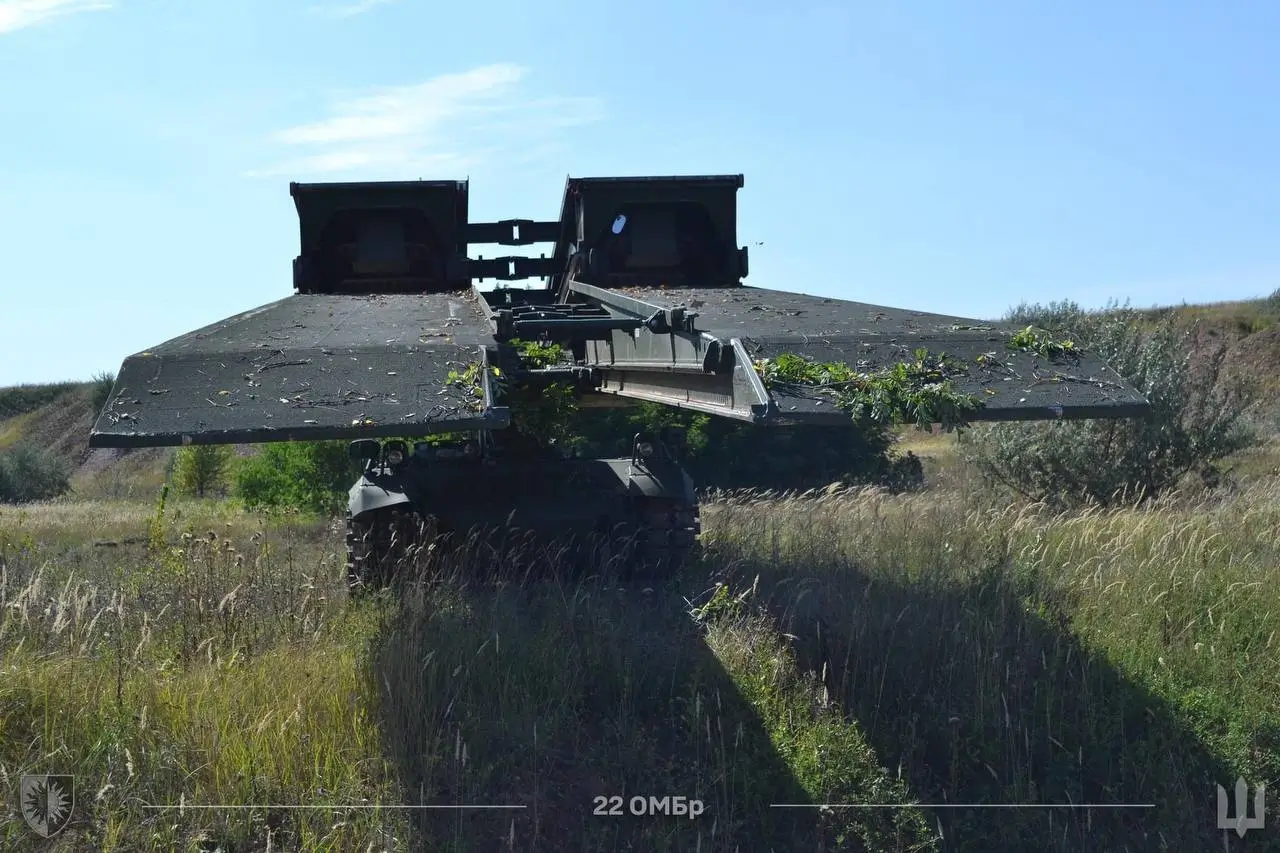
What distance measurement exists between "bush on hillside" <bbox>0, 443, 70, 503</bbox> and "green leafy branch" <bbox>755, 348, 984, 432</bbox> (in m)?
33.0

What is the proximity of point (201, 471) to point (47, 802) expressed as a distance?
2940 centimetres

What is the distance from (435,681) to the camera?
601 centimetres

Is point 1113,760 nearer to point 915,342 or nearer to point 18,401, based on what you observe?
point 915,342

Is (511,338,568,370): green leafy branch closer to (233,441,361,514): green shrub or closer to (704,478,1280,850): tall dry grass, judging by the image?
(704,478,1280,850): tall dry grass

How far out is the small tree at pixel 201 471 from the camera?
3291 cm

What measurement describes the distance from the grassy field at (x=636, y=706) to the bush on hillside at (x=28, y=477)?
29.6 m

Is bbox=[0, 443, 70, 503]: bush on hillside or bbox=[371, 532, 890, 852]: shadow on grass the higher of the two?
bbox=[371, 532, 890, 852]: shadow on grass

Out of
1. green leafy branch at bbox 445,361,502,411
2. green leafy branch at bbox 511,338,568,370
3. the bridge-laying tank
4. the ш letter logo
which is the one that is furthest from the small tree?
the ш letter logo

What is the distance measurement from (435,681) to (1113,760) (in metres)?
3.27

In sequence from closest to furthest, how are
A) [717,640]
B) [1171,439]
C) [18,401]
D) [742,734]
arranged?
[742,734]
[717,640]
[1171,439]
[18,401]

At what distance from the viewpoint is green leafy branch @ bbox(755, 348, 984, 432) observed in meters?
5.45

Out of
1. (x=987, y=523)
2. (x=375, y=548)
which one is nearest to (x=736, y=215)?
(x=987, y=523)

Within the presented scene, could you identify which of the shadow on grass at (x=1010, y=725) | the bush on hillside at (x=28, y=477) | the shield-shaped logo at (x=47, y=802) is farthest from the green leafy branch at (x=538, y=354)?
the bush on hillside at (x=28, y=477)

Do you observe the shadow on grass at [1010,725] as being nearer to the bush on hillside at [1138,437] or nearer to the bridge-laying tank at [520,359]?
the bridge-laying tank at [520,359]
